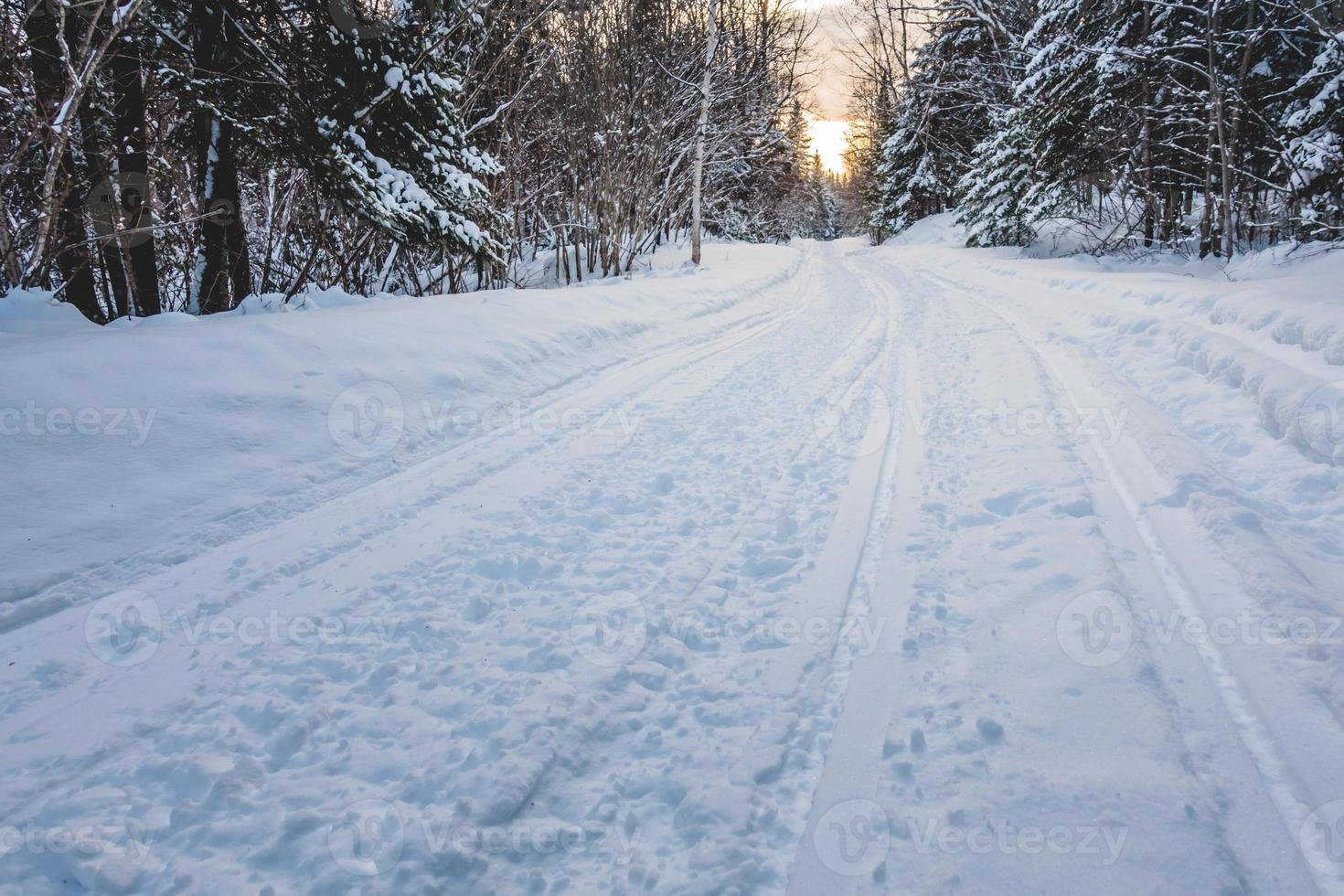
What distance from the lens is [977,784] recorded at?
6.00ft

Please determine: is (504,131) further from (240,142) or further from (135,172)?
(135,172)

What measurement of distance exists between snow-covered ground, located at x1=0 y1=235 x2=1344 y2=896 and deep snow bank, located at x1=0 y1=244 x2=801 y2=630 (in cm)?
3

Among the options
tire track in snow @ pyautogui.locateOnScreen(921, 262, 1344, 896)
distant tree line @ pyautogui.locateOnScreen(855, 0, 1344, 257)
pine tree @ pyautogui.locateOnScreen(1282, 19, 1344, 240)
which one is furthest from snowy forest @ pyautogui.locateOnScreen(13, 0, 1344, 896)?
distant tree line @ pyautogui.locateOnScreen(855, 0, 1344, 257)

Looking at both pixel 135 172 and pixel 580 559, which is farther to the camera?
pixel 135 172

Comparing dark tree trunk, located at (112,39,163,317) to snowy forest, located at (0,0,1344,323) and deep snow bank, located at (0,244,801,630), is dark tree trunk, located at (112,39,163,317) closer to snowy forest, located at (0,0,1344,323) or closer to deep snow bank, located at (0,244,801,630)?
snowy forest, located at (0,0,1344,323)

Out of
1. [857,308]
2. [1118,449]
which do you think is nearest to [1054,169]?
[857,308]

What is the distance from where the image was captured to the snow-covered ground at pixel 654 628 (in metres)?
1.66

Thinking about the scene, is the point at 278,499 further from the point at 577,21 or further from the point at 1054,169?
the point at 1054,169

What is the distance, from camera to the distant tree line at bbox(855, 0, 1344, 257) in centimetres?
937

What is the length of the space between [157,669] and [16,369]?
275 centimetres

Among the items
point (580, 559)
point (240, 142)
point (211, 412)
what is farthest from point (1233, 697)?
point (240, 142)

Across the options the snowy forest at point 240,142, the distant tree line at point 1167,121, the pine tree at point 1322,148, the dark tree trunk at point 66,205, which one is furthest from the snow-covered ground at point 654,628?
the distant tree line at point 1167,121

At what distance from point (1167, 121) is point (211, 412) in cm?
1478

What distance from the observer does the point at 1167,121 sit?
10688 mm
